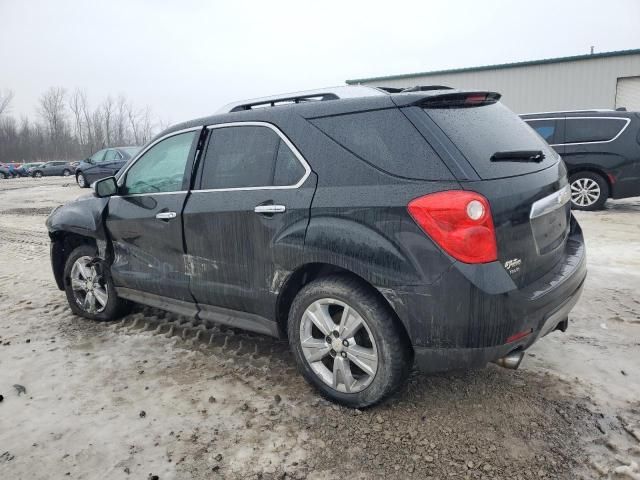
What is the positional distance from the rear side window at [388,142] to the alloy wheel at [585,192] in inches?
309

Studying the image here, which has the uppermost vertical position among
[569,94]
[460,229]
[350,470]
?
[569,94]

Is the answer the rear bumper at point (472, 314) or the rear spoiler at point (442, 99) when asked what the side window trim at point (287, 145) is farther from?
the rear bumper at point (472, 314)

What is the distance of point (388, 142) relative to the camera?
2.60 meters

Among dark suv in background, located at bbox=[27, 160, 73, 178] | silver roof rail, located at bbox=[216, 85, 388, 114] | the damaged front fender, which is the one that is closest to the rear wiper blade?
silver roof rail, located at bbox=[216, 85, 388, 114]

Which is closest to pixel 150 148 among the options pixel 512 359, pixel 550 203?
pixel 550 203

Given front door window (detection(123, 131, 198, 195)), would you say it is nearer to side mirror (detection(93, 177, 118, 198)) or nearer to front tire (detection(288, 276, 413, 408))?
side mirror (detection(93, 177, 118, 198))

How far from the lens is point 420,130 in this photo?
2514mm

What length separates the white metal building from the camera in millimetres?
19922

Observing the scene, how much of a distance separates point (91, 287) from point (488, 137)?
11.8 feet

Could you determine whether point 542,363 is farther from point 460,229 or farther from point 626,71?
point 626,71

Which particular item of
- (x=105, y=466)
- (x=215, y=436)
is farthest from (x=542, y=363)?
(x=105, y=466)

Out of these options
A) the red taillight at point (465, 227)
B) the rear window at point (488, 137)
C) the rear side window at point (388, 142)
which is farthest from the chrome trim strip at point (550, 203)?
the rear side window at point (388, 142)

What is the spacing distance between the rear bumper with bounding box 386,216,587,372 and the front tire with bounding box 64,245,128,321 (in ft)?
9.33

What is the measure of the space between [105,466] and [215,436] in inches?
21.6
